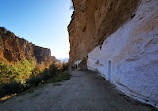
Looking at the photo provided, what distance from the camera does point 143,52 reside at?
2.02 m

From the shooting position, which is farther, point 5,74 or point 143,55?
point 5,74

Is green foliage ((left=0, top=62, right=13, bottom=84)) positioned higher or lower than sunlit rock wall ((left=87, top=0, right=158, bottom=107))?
lower

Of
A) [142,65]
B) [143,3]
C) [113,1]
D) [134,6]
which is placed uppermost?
[113,1]

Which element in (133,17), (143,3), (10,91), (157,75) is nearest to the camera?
(157,75)

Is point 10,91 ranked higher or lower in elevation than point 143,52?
lower

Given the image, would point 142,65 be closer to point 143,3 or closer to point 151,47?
point 151,47

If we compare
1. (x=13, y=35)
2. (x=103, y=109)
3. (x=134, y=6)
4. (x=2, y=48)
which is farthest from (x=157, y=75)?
(x=13, y=35)

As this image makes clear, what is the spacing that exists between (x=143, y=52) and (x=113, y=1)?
355 cm

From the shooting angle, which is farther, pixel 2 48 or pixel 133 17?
pixel 2 48

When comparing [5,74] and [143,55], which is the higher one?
[143,55]

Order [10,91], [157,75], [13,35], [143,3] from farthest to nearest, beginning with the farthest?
[13,35] → [10,91] → [143,3] → [157,75]

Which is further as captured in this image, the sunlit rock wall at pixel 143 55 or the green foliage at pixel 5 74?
the green foliage at pixel 5 74

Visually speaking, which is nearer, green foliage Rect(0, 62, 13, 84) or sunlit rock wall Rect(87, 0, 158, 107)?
sunlit rock wall Rect(87, 0, 158, 107)

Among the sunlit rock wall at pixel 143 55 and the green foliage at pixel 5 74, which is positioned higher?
the sunlit rock wall at pixel 143 55
